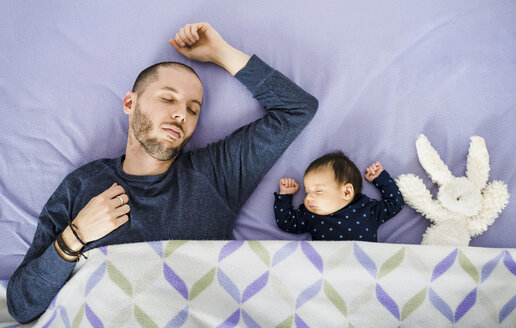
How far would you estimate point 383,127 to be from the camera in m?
1.40

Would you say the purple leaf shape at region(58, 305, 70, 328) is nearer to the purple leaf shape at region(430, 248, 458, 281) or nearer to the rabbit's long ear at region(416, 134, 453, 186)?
the purple leaf shape at region(430, 248, 458, 281)

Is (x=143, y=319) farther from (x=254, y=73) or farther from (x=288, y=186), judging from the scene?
(x=254, y=73)

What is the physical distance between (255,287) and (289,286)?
94 millimetres

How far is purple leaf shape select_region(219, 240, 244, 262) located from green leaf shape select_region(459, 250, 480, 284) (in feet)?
2.03

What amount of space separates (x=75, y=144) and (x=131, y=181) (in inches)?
11.9

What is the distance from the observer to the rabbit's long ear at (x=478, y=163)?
1304mm

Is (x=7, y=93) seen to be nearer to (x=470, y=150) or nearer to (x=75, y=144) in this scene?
(x=75, y=144)

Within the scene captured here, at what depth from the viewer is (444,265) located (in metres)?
1.12

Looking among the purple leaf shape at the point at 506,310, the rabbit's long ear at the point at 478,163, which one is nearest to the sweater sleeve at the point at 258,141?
the rabbit's long ear at the point at 478,163

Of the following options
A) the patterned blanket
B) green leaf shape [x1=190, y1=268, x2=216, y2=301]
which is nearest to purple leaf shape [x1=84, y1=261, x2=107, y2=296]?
the patterned blanket

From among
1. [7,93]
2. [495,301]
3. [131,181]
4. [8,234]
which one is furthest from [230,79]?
[495,301]

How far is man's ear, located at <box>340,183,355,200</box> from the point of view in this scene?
1.28 metres

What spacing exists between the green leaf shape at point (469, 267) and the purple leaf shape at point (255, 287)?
55 centimetres

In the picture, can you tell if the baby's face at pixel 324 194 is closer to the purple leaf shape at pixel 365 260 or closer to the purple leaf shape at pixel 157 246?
the purple leaf shape at pixel 365 260
